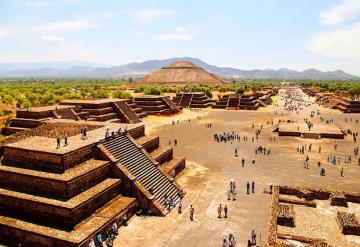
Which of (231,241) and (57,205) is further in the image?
(231,241)

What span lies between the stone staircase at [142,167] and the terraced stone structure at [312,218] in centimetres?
630

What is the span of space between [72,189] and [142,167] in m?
6.06

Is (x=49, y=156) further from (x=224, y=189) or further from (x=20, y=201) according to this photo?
(x=224, y=189)

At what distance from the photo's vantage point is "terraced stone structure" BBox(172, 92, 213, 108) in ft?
267

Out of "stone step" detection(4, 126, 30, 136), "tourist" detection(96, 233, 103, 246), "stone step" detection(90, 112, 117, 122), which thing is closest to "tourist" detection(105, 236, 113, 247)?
"tourist" detection(96, 233, 103, 246)

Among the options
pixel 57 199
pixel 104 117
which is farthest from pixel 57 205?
pixel 104 117

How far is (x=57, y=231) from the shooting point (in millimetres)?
16422

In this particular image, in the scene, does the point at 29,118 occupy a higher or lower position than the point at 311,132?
higher

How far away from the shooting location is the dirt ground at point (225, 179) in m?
18.1

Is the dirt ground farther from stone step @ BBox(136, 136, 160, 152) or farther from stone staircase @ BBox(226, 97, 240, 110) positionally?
stone staircase @ BBox(226, 97, 240, 110)

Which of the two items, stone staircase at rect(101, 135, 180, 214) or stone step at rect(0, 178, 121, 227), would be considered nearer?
stone step at rect(0, 178, 121, 227)

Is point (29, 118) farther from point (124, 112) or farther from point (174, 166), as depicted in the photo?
point (174, 166)

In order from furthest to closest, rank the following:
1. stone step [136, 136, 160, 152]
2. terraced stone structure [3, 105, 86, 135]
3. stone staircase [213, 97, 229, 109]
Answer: stone staircase [213, 97, 229, 109] < terraced stone structure [3, 105, 86, 135] < stone step [136, 136, 160, 152]

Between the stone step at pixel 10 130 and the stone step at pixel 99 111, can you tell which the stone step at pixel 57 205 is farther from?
the stone step at pixel 99 111
